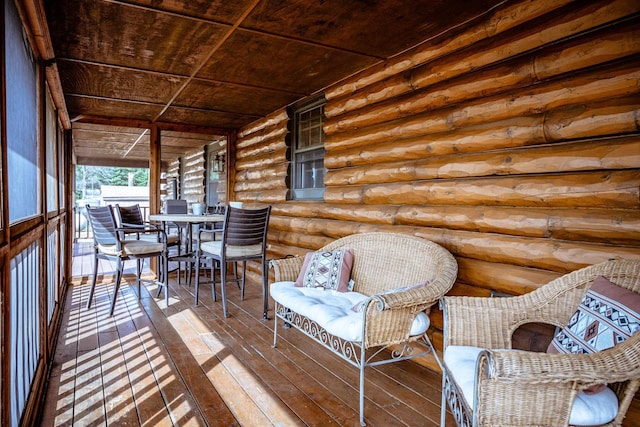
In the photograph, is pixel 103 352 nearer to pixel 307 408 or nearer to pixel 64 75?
pixel 307 408

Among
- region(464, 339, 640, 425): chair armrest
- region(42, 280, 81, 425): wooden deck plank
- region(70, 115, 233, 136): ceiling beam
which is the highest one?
region(70, 115, 233, 136): ceiling beam

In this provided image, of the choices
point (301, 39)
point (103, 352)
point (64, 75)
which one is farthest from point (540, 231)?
point (64, 75)

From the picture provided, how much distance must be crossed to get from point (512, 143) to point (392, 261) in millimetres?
1148

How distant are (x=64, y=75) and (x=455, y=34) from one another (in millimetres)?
3356

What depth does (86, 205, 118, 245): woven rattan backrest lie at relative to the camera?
407 cm

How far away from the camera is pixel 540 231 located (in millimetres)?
2184

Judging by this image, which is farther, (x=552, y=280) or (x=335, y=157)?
(x=335, y=157)

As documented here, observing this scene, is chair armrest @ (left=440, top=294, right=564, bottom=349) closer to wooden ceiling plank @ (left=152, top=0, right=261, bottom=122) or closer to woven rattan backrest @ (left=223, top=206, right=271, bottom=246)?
wooden ceiling plank @ (left=152, top=0, right=261, bottom=122)

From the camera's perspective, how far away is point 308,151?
4656 mm

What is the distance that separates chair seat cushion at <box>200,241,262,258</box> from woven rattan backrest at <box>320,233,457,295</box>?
114cm

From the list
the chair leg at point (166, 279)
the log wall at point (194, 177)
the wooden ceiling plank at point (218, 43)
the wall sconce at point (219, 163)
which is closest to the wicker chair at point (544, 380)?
the wooden ceiling plank at point (218, 43)

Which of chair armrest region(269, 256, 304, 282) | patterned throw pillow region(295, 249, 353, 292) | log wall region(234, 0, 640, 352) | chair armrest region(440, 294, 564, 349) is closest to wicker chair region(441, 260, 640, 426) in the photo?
chair armrest region(440, 294, 564, 349)

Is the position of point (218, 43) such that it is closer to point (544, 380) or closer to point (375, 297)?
point (375, 297)

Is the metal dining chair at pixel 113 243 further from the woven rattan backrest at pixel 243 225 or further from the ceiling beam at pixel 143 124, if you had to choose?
the ceiling beam at pixel 143 124
